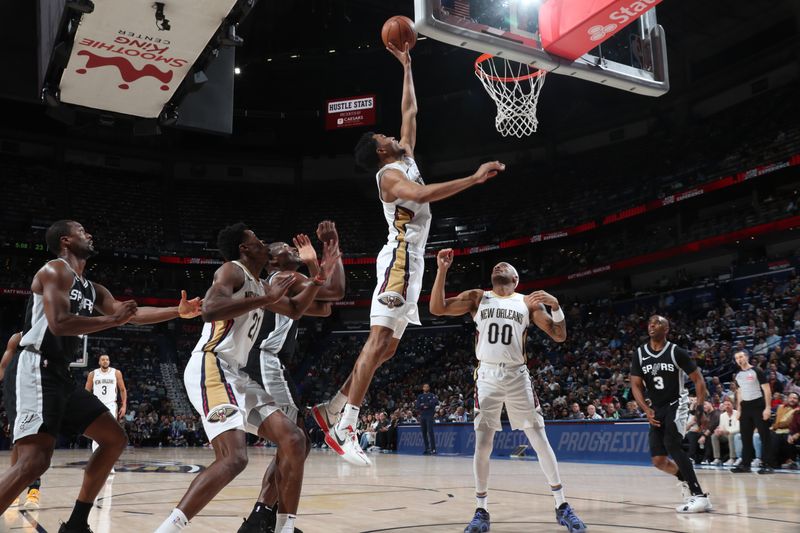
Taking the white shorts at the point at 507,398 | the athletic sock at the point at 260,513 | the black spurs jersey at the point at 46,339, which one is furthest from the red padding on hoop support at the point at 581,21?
the athletic sock at the point at 260,513

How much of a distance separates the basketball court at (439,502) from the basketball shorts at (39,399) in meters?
1.28

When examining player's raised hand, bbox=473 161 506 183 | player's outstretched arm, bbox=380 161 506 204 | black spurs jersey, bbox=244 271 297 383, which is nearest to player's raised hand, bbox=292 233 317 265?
black spurs jersey, bbox=244 271 297 383

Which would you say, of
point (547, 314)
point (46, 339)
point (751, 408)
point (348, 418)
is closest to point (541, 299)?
point (547, 314)

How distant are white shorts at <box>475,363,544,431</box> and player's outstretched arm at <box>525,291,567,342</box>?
47 centimetres

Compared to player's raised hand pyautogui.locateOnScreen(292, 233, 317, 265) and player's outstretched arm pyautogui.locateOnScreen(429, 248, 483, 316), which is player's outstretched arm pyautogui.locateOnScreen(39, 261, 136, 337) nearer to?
player's raised hand pyautogui.locateOnScreen(292, 233, 317, 265)

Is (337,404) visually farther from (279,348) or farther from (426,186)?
(426,186)

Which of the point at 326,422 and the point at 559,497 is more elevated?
the point at 326,422

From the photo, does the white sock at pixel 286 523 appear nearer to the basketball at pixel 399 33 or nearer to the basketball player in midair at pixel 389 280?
the basketball player in midair at pixel 389 280

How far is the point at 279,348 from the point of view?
5387 millimetres

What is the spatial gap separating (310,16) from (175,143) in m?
10.7

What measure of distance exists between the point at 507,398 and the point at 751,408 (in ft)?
23.2

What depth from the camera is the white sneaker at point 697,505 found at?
6.34 metres

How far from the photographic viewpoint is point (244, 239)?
4.62 m

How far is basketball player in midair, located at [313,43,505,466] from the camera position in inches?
192
